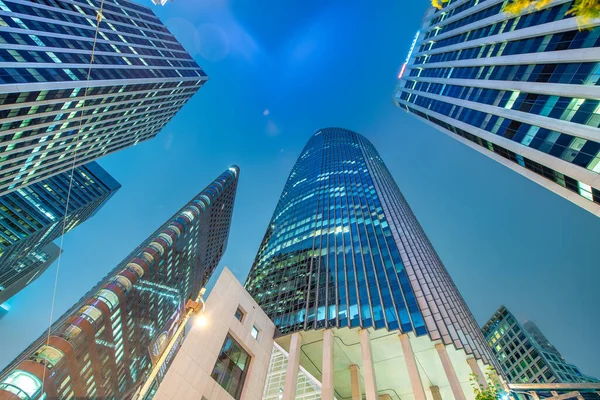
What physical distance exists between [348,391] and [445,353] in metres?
14.0

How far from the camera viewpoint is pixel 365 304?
41.9 meters

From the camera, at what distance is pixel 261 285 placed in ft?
196

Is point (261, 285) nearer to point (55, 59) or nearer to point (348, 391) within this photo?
point (348, 391)

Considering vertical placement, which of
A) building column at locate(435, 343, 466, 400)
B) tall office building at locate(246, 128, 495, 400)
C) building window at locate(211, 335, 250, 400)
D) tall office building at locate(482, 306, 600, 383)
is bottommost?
building window at locate(211, 335, 250, 400)

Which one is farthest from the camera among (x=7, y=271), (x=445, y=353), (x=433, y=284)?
(x=7, y=271)

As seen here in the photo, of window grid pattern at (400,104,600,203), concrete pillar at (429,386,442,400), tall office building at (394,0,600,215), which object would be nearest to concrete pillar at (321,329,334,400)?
concrete pillar at (429,386,442,400)

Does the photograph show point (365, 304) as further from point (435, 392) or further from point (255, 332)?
point (255, 332)

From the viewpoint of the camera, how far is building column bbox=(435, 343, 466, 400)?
29.5 meters

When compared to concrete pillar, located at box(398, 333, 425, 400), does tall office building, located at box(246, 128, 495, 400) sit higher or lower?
higher

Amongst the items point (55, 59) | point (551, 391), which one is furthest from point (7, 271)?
point (551, 391)

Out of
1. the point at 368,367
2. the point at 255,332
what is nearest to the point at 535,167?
the point at 368,367

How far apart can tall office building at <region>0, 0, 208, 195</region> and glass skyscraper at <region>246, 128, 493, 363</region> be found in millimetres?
50231

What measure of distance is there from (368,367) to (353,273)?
1824cm

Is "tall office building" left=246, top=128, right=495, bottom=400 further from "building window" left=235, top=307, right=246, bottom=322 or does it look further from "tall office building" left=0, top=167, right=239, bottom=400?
"tall office building" left=0, top=167, right=239, bottom=400
